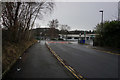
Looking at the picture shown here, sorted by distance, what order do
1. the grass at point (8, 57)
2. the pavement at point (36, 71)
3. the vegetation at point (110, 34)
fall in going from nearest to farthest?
the pavement at point (36, 71), the grass at point (8, 57), the vegetation at point (110, 34)

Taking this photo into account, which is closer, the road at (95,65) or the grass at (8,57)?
the road at (95,65)

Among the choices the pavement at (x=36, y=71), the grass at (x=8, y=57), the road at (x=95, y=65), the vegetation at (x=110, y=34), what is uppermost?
the vegetation at (x=110, y=34)

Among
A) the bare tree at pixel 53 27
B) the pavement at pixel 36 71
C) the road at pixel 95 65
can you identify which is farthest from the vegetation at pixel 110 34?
the bare tree at pixel 53 27

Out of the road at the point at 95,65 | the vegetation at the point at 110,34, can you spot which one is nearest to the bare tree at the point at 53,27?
the vegetation at the point at 110,34

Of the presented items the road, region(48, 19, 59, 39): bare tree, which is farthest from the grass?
region(48, 19, 59, 39): bare tree

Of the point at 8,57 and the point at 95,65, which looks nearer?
the point at 95,65

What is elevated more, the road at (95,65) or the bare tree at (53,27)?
the bare tree at (53,27)

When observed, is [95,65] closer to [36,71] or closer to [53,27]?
[36,71]

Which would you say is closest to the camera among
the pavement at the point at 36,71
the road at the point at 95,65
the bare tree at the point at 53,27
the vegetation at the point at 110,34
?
the pavement at the point at 36,71

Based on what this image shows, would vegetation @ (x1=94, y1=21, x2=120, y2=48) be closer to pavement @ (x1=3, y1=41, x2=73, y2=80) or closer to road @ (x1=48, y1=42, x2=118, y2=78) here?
road @ (x1=48, y1=42, x2=118, y2=78)

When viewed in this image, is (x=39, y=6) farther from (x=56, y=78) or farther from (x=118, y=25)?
(x=56, y=78)

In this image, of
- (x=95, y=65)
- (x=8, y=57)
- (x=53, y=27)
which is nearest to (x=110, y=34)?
(x=95, y=65)

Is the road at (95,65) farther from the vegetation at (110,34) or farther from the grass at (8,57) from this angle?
the vegetation at (110,34)

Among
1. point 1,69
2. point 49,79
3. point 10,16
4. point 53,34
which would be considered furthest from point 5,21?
point 53,34
